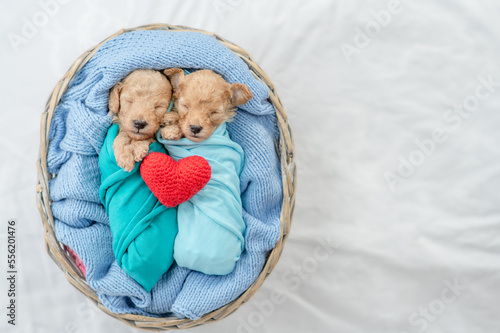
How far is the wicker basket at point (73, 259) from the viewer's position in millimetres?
1259

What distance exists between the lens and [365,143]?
1.58 m

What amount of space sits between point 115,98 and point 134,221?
1.13 feet

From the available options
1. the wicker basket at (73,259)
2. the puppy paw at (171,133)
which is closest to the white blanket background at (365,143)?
the wicker basket at (73,259)

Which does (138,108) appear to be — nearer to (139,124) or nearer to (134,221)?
(139,124)

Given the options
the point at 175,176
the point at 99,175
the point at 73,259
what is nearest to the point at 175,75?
the point at 175,176

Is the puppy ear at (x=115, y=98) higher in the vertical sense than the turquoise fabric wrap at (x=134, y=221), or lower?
higher

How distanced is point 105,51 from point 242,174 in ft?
1.74

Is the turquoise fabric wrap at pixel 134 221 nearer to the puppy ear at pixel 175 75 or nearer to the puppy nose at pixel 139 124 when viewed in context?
the puppy nose at pixel 139 124

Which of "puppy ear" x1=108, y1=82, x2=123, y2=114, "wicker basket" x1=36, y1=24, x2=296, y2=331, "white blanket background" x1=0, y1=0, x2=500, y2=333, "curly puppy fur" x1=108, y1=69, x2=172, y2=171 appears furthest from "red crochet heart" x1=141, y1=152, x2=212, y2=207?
"white blanket background" x1=0, y1=0, x2=500, y2=333

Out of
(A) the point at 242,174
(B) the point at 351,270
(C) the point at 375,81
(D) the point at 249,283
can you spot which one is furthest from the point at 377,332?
(C) the point at 375,81

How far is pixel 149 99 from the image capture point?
1154 millimetres

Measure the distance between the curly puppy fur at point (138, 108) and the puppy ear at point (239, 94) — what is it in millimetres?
178

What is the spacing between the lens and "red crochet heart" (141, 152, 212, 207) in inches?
44.7

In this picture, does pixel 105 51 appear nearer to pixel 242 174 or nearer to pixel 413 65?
pixel 242 174
